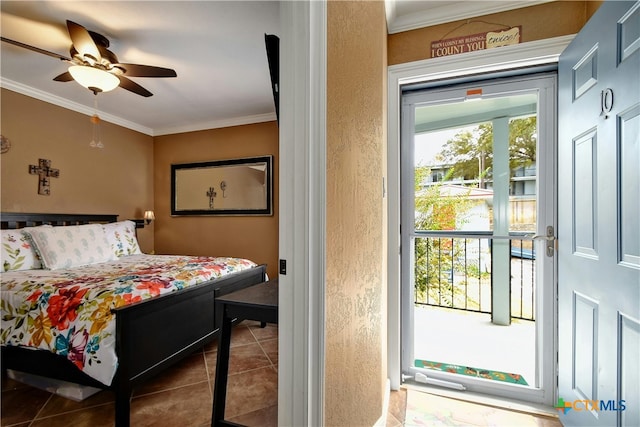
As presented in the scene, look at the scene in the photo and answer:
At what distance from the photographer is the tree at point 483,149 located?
1.86 meters

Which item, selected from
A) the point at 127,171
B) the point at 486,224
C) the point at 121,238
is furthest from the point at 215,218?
the point at 486,224

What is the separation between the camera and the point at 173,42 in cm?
227

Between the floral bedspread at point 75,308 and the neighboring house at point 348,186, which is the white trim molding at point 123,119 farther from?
the floral bedspread at point 75,308

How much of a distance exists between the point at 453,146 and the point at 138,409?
2.70 m

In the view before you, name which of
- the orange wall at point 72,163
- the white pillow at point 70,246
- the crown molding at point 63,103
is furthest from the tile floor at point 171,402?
the crown molding at point 63,103

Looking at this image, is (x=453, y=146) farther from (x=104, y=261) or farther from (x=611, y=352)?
(x=104, y=261)

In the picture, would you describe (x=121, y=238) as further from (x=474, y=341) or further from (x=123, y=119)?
(x=474, y=341)

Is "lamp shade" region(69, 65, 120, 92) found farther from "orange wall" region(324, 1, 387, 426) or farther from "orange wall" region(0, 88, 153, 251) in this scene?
"orange wall" region(324, 1, 387, 426)

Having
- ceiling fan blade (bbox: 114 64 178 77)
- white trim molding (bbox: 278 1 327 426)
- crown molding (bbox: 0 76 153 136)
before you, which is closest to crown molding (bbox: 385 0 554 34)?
white trim molding (bbox: 278 1 327 426)

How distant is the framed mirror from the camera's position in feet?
12.7

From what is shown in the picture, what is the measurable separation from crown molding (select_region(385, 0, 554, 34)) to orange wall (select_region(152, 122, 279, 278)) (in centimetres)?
228

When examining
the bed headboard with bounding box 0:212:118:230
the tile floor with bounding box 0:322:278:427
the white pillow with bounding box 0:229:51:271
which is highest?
the bed headboard with bounding box 0:212:118:230

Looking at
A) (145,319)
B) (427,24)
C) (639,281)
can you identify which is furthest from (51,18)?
(639,281)

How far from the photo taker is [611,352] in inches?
46.9
